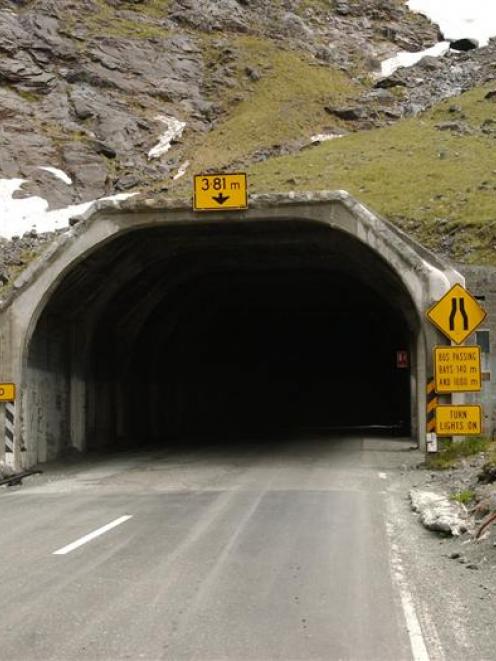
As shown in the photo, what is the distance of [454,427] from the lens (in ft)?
55.5

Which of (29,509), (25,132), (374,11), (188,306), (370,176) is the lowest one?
(29,509)

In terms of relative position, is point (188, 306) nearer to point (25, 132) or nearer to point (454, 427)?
point (454, 427)

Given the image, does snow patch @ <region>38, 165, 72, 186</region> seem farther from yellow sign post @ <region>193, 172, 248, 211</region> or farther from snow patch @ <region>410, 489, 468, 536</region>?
snow patch @ <region>410, 489, 468, 536</region>

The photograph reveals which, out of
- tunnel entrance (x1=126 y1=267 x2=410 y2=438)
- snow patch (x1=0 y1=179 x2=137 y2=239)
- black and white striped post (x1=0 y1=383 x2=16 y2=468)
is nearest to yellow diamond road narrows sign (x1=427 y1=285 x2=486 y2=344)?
black and white striped post (x1=0 y1=383 x2=16 y2=468)

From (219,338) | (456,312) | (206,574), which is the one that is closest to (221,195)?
(456,312)

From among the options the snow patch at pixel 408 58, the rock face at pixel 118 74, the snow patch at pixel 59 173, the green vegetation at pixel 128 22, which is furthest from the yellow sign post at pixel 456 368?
the snow patch at pixel 408 58

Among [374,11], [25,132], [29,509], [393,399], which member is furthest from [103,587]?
[374,11]

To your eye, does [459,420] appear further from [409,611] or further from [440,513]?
[409,611]

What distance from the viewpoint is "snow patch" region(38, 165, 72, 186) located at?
45.5 metres

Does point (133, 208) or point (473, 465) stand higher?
point (133, 208)

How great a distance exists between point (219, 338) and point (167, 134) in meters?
22.5

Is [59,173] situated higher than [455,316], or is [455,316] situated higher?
[59,173]

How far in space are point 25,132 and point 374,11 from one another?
51118mm

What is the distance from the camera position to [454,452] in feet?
55.8
